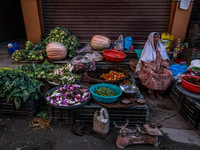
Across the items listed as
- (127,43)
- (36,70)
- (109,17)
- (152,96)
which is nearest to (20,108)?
(36,70)

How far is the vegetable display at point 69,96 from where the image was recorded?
2697 millimetres

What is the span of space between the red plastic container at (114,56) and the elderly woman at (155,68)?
94cm

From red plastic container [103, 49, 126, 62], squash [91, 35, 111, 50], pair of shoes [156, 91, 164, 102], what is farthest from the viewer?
squash [91, 35, 111, 50]

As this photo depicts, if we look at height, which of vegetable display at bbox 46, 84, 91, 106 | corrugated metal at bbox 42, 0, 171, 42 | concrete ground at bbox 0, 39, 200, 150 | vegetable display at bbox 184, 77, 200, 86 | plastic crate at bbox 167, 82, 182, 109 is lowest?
concrete ground at bbox 0, 39, 200, 150

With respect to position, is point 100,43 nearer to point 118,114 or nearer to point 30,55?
point 30,55

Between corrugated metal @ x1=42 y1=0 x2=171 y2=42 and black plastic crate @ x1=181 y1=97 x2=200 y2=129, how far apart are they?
410cm

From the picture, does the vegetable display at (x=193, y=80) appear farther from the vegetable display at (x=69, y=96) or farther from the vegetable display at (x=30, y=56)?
the vegetable display at (x=30, y=56)

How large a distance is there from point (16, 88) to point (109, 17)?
16.3ft

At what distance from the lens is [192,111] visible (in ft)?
8.98

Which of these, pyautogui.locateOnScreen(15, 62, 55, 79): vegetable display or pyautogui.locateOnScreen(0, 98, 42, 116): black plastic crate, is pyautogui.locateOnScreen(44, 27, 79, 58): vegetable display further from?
pyautogui.locateOnScreen(0, 98, 42, 116): black plastic crate

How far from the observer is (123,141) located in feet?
7.27

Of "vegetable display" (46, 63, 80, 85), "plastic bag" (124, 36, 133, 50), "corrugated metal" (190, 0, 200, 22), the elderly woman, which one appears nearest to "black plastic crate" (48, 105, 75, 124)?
"vegetable display" (46, 63, 80, 85)

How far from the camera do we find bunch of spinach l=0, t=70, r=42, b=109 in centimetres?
275

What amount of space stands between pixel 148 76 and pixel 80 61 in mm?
2092
